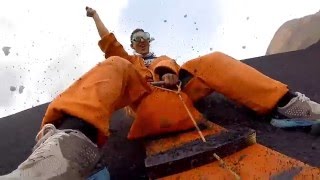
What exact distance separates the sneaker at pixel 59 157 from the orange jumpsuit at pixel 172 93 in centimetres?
16

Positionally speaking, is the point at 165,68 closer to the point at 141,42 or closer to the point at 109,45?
the point at 109,45

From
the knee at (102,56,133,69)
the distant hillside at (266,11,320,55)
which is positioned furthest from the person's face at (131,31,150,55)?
the distant hillside at (266,11,320,55)

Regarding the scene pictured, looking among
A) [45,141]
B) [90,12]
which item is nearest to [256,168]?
[45,141]

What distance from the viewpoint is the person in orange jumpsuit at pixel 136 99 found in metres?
1.09

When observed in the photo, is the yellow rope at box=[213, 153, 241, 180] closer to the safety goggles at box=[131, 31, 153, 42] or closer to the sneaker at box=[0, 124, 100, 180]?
the sneaker at box=[0, 124, 100, 180]

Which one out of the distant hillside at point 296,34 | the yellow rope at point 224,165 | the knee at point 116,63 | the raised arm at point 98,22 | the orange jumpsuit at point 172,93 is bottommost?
the distant hillside at point 296,34

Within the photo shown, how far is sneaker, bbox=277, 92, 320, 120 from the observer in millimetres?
1498

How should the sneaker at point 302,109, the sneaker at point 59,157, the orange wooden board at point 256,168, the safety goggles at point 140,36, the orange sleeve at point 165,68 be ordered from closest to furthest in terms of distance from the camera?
1. the sneaker at point 59,157
2. the orange wooden board at point 256,168
3. the sneaker at point 302,109
4. the orange sleeve at point 165,68
5. the safety goggles at point 140,36

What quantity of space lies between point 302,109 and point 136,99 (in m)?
0.60

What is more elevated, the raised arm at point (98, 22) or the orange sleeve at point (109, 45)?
the raised arm at point (98, 22)

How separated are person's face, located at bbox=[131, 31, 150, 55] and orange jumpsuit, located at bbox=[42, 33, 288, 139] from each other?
0.42m

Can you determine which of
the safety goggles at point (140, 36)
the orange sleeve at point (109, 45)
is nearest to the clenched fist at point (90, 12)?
the orange sleeve at point (109, 45)

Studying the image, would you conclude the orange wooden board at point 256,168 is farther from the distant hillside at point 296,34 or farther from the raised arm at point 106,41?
the distant hillside at point 296,34

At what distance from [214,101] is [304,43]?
5.42 m
